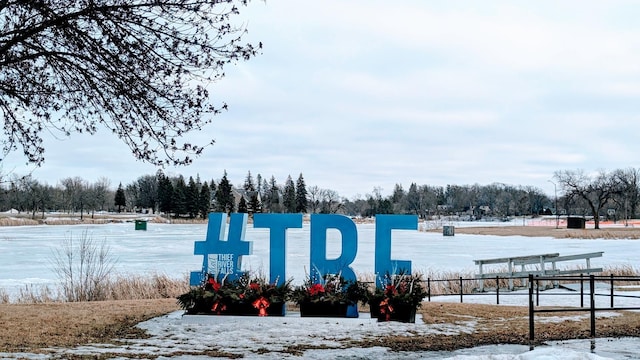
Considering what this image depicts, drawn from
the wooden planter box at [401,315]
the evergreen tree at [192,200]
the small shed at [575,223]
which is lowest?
the wooden planter box at [401,315]

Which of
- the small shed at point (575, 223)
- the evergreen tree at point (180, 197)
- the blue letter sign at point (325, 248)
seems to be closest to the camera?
the blue letter sign at point (325, 248)

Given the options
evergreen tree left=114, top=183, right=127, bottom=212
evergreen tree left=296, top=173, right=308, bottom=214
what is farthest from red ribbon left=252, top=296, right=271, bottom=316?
evergreen tree left=114, top=183, right=127, bottom=212

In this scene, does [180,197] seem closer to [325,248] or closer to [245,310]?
[325,248]

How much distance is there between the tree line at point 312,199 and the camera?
111875 millimetres

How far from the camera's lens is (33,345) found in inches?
410

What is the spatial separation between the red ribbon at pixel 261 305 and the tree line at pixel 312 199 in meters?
68.0

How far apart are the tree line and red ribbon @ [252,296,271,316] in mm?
67953

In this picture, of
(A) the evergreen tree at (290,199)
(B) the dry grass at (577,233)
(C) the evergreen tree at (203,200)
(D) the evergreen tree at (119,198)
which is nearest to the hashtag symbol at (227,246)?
(B) the dry grass at (577,233)

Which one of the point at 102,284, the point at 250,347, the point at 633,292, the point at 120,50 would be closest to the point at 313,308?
the point at 250,347

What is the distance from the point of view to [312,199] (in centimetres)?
15312

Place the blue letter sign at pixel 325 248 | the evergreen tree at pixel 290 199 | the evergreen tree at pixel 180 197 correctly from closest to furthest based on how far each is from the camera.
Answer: the blue letter sign at pixel 325 248, the evergreen tree at pixel 180 197, the evergreen tree at pixel 290 199

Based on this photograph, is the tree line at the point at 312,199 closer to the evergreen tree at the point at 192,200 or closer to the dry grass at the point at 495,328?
the evergreen tree at the point at 192,200

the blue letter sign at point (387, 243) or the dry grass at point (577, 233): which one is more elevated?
the blue letter sign at point (387, 243)

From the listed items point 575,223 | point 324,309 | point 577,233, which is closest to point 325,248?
point 324,309
